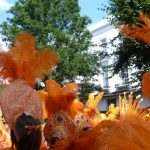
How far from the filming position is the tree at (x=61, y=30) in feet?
76.6

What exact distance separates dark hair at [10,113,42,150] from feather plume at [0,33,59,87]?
487mm

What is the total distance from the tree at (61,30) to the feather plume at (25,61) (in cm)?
1966

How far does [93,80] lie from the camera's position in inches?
958

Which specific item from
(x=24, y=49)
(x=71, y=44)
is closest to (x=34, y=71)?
(x=24, y=49)

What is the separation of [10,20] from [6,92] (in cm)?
2290

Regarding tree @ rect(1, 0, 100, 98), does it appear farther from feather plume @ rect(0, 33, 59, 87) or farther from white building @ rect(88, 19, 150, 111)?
feather plume @ rect(0, 33, 59, 87)

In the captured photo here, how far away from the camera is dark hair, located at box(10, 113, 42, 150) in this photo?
84.9 inches

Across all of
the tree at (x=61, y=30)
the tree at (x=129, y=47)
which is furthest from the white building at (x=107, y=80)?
the tree at (x=129, y=47)

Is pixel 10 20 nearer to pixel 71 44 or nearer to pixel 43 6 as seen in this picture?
pixel 43 6

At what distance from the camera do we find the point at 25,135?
2.19 meters

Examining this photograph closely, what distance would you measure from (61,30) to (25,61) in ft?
72.7

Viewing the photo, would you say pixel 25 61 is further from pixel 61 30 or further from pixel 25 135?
pixel 61 30

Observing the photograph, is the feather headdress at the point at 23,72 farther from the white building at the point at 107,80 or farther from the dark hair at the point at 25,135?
the white building at the point at 107,80

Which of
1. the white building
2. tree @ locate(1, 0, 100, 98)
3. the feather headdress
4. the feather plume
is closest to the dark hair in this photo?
the feather headdress
